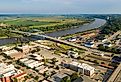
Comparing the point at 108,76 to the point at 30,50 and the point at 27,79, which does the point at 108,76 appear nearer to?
the point at 27,79

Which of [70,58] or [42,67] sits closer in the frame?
[42,67]

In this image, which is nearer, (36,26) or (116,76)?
(116,76)

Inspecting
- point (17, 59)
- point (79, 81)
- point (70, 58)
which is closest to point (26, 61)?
point (17, 59)

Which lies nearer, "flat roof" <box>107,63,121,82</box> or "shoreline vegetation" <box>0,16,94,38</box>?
"flat roof" <box>107,63,121,82</box>

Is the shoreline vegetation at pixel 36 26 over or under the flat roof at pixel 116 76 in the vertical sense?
under

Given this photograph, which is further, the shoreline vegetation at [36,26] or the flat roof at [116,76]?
the shoreline vegetation at [36,26]

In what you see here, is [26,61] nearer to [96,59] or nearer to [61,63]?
[61,63]

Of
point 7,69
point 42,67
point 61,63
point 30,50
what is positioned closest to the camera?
point 7,69

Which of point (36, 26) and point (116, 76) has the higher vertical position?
point (116, 76)

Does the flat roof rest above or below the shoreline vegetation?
above

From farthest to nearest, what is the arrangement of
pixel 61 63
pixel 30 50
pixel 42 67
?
pixel 30 50
pixel 61 63
pixel 42 67
